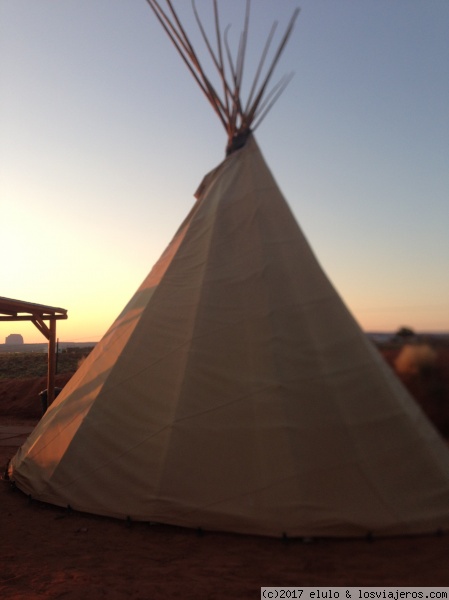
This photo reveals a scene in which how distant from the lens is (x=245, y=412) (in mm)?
4137

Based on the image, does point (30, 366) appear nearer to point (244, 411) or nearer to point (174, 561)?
point (244, 411)

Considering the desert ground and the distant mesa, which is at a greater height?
the desert ground

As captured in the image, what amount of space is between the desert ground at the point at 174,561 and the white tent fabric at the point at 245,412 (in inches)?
5.1

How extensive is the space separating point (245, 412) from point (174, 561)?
47.4 inches

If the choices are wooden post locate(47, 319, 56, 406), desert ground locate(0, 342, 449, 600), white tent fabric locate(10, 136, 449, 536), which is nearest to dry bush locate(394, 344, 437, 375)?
wooden post locate(47, 319, 56, 406)

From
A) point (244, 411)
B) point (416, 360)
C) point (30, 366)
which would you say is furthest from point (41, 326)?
point (30, 366)

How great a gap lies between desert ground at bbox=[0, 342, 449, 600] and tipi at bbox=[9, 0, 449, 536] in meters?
0.12

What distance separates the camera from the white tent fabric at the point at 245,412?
3.84m

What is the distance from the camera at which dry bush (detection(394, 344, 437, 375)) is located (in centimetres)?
1296

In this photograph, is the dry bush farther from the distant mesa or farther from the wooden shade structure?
the distant mesa

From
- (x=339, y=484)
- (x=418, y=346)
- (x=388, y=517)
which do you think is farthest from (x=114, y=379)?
(x=418, y=346)

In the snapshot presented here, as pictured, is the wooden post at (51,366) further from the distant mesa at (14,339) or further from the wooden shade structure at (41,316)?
the distant mesa at (14,339)

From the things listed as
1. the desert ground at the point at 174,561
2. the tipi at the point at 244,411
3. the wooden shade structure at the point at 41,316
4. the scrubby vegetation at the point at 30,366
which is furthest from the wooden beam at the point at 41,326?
the scrubby vegetation at the point at 30,366

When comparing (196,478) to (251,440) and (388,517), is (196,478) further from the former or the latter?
(388,517)
